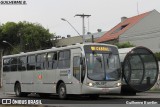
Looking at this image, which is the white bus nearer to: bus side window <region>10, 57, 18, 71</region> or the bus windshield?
the bus windshield

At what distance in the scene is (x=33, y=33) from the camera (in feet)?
246

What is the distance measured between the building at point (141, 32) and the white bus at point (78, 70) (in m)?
37.3

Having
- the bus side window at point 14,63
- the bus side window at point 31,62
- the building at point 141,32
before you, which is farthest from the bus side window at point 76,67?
the building at point 141,32

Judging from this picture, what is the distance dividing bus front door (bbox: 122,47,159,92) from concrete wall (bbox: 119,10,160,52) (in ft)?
116

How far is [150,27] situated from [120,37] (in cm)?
605

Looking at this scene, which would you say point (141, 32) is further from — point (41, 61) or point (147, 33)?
point (41, 61)

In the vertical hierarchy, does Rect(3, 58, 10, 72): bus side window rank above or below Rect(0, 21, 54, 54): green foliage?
below

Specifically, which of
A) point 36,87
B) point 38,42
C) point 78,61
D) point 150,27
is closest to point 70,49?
point 78,61

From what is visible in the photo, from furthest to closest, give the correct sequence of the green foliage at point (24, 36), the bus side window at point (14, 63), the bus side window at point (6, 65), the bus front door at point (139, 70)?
the green foliage at point (24, 36), the bus side window at point (6, 65), the bus side window at point (14, 63), the bus front door at point (139, 70)

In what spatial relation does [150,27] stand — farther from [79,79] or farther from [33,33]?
[79,79]

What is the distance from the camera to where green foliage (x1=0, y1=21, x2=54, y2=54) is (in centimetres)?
7419

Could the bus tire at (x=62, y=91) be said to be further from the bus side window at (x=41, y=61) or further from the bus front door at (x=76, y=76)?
the bus side window at (x=41, y=61)

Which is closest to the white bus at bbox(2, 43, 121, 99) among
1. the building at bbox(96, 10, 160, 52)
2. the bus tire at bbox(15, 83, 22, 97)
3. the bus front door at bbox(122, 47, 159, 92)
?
the bus tire at bbox(15, 83, 22, 97)

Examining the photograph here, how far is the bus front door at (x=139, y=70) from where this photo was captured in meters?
26.5
